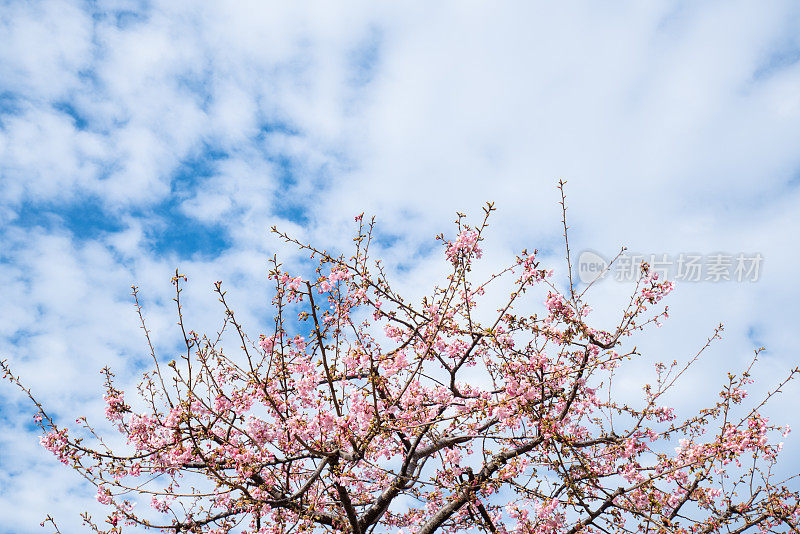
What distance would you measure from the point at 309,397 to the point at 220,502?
223cm

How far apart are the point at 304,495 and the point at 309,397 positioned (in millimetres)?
1586

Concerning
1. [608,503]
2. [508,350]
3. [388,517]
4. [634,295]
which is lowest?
[608,503]

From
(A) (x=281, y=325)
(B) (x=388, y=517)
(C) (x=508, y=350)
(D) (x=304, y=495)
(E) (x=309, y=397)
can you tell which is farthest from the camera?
(B) (x=388, y=517)

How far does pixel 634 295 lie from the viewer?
28.3 feet

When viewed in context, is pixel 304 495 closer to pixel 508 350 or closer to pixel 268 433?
pixel 268 433

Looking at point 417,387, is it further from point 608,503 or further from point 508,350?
point 608,503

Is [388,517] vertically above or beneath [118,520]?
above

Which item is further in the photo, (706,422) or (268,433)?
(706,422)

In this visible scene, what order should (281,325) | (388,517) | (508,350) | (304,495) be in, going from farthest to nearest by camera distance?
(388,517) → (508,350) → (304,495) → (281,325)

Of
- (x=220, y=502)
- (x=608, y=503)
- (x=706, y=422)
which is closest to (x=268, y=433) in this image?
(x=220, y=502)

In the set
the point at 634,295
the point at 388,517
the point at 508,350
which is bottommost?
the point at 388,517

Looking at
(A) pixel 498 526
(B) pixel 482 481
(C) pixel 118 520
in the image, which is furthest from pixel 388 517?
(C) pixel 118 520

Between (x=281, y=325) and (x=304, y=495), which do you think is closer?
(x=281, y=325)

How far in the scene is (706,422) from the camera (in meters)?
8.79
